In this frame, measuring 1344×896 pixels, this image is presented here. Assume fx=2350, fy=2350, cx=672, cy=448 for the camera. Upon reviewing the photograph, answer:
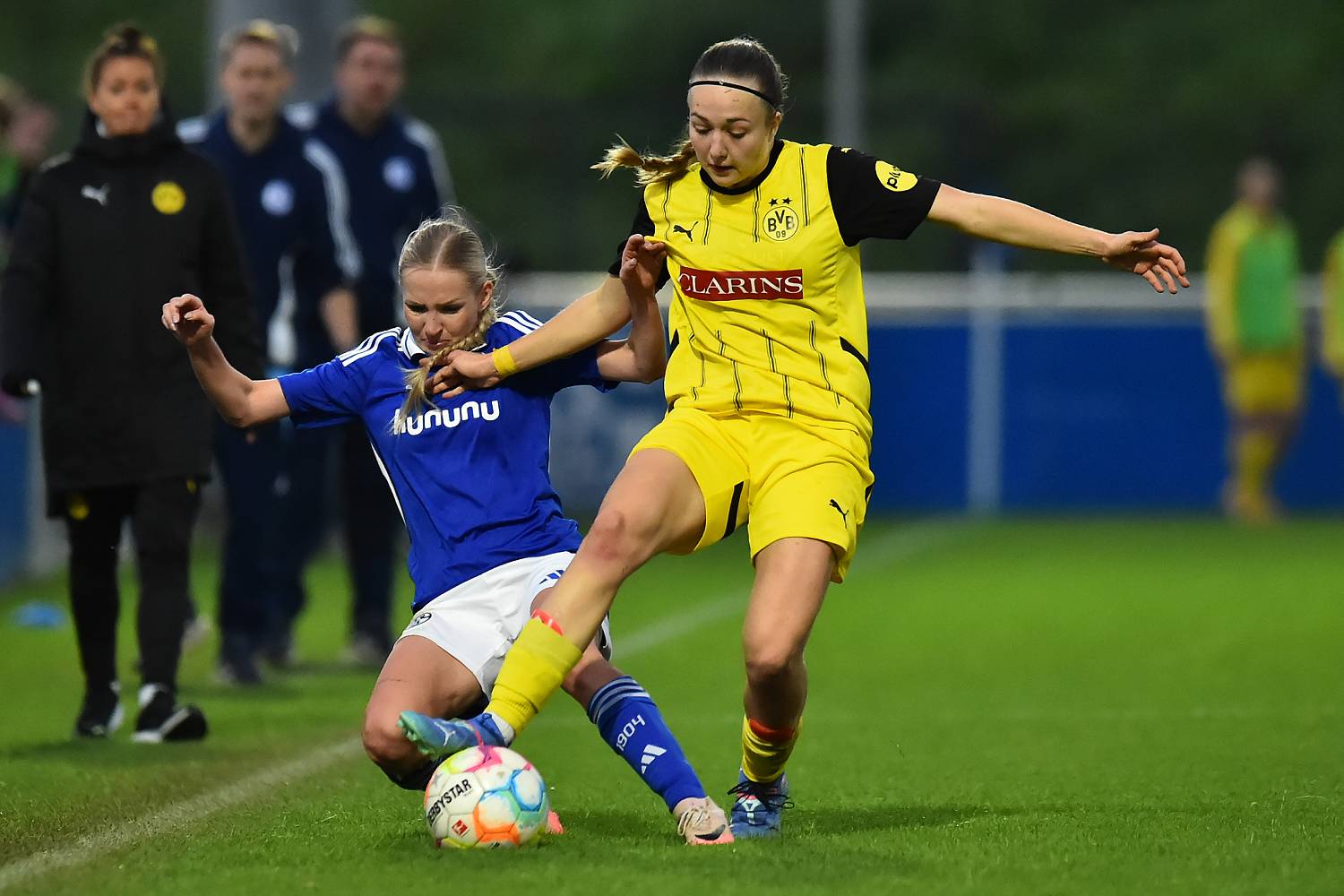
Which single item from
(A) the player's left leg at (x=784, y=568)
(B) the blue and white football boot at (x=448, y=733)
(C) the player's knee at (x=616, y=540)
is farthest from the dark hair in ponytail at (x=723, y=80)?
(B) the blue and white football boot at (x=448, y=733)

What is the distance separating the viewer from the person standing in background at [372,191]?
34.3 feet

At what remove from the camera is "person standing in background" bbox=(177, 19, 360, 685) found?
9.74 metres

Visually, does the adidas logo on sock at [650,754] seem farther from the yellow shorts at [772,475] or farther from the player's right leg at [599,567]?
the yellow shorts at [772,475]

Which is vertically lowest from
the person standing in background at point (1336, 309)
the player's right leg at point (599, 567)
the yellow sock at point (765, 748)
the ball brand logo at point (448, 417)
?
the person standing in background at point (1336, 309)

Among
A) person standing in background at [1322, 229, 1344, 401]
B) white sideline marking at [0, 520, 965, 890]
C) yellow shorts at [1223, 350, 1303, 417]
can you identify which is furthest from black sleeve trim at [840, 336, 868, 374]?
person standing in background at [1322, 229, 1344, 401]

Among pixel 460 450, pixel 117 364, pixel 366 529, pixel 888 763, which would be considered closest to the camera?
pixel 460 450

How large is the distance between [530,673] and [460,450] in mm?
870

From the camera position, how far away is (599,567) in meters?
5.65

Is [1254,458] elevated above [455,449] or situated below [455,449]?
below

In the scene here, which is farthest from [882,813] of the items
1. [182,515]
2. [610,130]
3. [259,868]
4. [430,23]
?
[430,23]

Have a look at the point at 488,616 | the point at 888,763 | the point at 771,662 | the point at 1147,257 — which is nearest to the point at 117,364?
the point at 488,616

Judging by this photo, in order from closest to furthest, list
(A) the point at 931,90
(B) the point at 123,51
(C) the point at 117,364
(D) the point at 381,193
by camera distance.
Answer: (B) the point at 123,51 → (C) the point at 117,364 → (D) the point at 381,193 → (A) the point at 931,90

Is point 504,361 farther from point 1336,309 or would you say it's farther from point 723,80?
point 1336,309

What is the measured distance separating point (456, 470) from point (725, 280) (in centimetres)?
87
